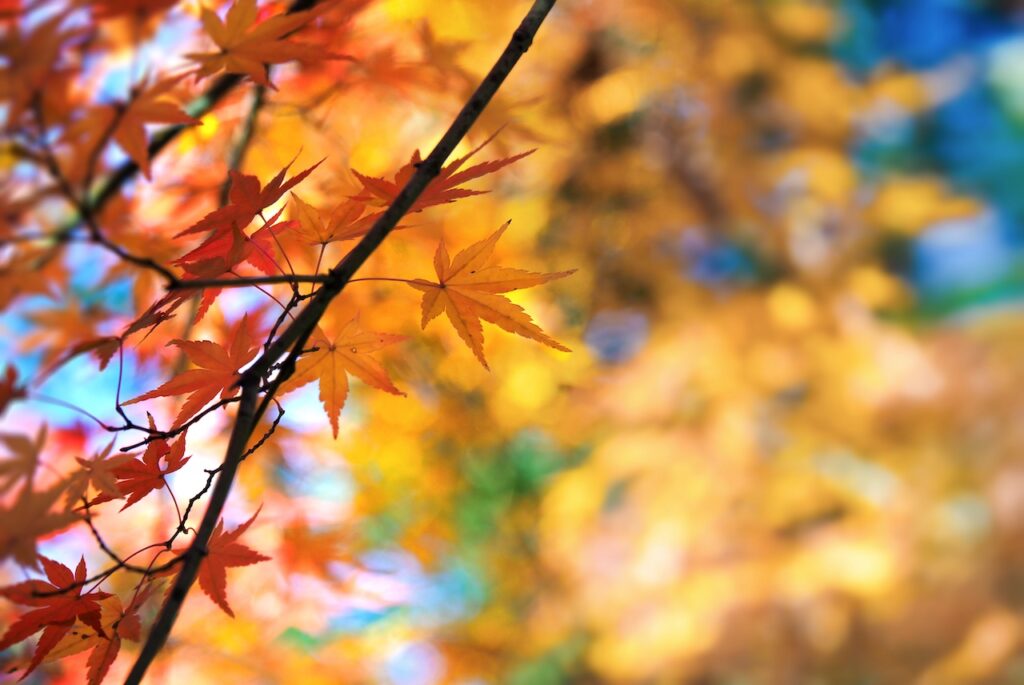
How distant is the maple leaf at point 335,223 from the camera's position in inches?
12.1

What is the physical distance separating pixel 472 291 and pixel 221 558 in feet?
0.47

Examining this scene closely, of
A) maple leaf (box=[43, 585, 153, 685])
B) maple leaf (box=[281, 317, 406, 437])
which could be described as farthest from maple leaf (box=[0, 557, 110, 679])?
maple leaf (box=[281, 317, 406, 437])

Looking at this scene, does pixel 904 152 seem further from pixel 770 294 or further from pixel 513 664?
pixel 513 664

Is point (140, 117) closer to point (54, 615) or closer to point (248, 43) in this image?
point (248, 43)

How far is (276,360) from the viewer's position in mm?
257

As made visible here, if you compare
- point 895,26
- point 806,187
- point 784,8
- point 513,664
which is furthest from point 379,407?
point 895,26

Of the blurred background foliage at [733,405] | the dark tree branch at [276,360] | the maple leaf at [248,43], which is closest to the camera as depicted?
the dark tree branch at [276,360]

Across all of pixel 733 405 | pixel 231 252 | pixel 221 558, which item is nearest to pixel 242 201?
pixel 231 252

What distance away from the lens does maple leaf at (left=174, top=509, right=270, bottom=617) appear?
0.32m

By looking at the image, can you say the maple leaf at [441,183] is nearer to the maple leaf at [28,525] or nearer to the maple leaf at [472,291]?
the maple leaf at [472,291]

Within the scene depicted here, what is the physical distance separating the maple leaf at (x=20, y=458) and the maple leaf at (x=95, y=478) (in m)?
0.01

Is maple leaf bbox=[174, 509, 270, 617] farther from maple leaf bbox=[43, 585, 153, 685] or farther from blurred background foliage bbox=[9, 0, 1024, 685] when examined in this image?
blurred background foliage bbox=[9, 0, 1024, 685]

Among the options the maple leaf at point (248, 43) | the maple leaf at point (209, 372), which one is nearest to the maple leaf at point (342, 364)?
the maple leaf at point (209, 372)

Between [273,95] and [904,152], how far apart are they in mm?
1960
